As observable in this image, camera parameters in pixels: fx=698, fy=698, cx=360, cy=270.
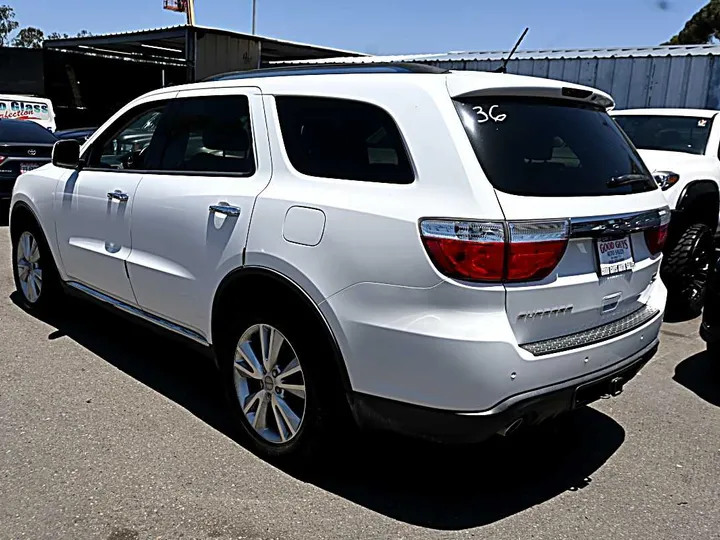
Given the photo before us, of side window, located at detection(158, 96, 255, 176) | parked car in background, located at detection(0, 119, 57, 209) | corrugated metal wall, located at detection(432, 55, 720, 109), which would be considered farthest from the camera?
corrugated metal wall, located at detection(432, 55, 720, 109)

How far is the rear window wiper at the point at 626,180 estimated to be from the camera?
10.4 feet

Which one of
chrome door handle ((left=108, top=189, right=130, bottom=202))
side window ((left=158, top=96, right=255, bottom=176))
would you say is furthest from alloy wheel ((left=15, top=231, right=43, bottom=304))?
side window ((left=158, top=96, right=255, bottom=176))

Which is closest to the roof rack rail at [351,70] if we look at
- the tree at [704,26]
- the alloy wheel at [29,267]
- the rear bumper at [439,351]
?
the rear bumper at [439,351]

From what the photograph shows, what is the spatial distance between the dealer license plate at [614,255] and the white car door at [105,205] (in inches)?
105

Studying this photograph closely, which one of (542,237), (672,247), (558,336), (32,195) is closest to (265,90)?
(542,237)

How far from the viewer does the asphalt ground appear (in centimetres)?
295

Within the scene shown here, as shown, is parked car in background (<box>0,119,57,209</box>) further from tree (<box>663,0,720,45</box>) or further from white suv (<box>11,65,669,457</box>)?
tree (<box>663,0,720,45</box>)

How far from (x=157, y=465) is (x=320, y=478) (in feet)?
2.62

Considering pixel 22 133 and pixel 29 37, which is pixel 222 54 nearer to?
pixel 22 133

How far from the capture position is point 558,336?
283 centimetres

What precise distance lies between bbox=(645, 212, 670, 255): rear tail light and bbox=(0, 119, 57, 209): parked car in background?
895 cm

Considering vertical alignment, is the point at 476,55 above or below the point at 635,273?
above

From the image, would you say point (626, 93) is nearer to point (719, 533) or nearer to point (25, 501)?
point (719, 533)

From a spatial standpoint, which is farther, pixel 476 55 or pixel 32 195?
pixel 476 55
